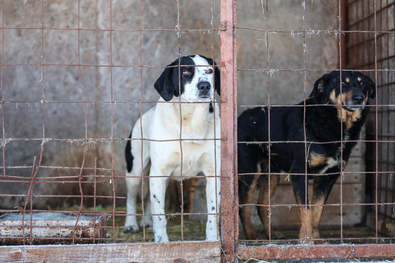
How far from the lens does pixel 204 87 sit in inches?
138

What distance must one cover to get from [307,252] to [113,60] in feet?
13.9

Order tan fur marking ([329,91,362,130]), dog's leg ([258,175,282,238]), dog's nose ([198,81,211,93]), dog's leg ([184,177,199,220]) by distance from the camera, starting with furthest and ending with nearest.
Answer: dog's leg ([184,177,199,220]) < dog's leg ([258,175,282,238]) < tan fur marking ([329,91,362,130]) < dog's nose ([198,81,211,93])

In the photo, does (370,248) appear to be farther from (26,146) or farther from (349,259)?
(26,146)

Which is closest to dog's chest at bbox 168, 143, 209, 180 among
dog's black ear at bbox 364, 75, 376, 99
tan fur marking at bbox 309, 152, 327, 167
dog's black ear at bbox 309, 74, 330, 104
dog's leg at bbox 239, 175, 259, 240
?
dog's leg at bbox 239, 175, 259, 240

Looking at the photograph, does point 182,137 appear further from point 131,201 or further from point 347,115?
point 347,115

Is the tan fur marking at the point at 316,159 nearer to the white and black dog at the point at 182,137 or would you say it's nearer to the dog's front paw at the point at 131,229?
the white and black dog at the point at 182,137

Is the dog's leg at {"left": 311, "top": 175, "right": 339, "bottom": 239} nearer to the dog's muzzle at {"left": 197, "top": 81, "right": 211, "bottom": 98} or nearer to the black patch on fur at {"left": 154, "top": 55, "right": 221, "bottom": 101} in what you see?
the dog's muzzle at {"left": 197, "top": 81, "right": 211, "bottom": 98}

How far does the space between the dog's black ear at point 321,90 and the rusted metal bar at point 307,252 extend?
1659 mm

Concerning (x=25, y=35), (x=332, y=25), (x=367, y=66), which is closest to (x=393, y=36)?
(x=367, y=66)

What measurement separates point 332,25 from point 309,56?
0.61 m

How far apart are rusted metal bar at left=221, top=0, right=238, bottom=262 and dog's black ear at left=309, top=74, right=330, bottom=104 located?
1469 millimetres

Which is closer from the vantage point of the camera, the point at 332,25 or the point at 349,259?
the point at 349,259

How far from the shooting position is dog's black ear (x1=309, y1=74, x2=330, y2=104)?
4211 mm

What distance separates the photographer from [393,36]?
15.5ft
